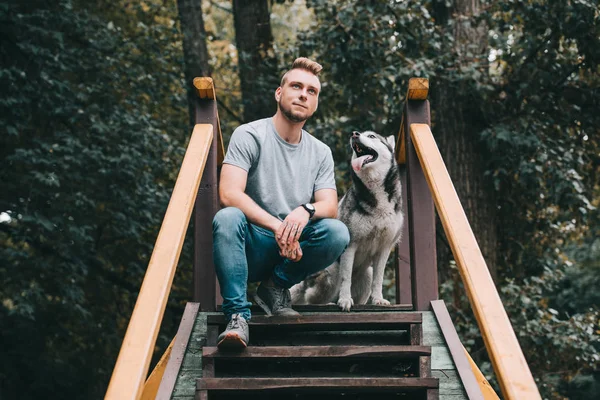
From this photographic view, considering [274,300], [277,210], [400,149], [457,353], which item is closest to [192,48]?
[400,149]

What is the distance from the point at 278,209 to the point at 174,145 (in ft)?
22.8

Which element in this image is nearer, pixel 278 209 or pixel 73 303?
pixel 278 209

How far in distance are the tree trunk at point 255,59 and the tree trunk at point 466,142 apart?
2334 mm

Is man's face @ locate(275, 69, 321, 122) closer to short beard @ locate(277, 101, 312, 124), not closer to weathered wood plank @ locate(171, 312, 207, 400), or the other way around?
short beard @ locate(277, 101, 312, 124)

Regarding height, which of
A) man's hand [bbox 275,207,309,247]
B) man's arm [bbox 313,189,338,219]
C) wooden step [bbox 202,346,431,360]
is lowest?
wooden step [bbox 202,346,431,360]

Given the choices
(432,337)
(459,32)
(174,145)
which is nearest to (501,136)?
(459,32)

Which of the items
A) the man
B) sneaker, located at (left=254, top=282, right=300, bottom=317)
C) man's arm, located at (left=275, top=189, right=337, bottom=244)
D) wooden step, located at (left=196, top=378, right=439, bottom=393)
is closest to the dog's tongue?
the man

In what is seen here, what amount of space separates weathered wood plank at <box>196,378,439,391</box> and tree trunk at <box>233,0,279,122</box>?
7.55 meters

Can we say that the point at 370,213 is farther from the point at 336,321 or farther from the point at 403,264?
the point at 336,321

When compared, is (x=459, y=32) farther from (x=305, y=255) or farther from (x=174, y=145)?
(x=305, y=255)

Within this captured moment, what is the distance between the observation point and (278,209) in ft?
13.9

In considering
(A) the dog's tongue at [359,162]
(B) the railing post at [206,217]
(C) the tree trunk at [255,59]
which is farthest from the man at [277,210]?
(C) the tree trunk at [255,59]

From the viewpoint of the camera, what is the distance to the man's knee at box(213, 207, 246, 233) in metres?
3.87

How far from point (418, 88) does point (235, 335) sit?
198 centimetres
